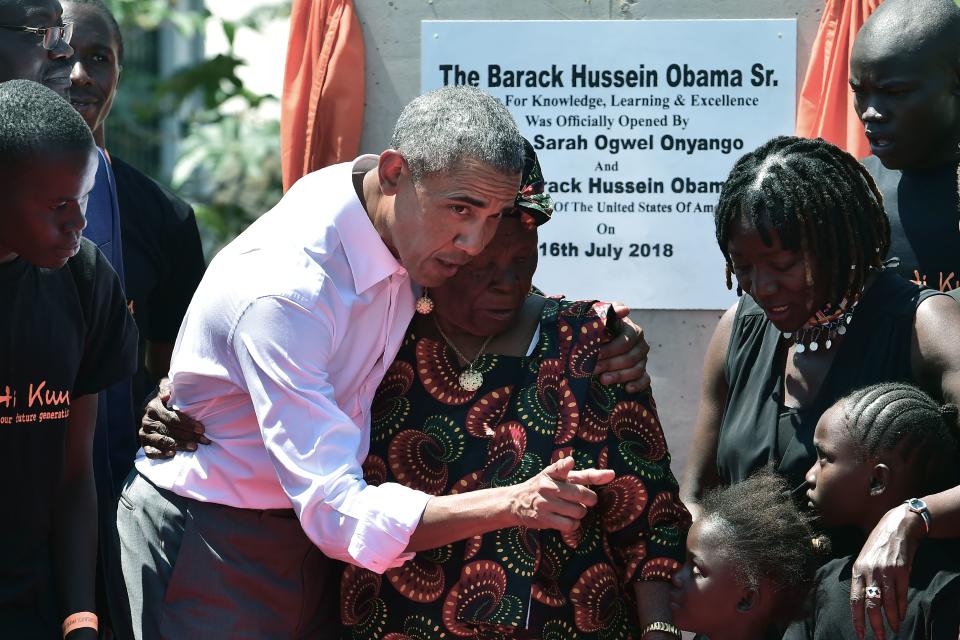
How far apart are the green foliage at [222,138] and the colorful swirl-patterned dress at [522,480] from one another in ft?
16.6

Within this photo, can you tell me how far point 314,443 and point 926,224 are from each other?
1932 mm

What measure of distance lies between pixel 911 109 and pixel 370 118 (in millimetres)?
1985

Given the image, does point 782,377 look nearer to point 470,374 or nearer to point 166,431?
point 470,374

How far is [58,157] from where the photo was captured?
276 cm

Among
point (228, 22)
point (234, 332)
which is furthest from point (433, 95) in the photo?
point (228, 22)

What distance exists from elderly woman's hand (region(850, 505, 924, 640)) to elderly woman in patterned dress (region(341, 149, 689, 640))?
0.52m

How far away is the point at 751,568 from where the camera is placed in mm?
3176

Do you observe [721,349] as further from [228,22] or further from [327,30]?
[228,22]

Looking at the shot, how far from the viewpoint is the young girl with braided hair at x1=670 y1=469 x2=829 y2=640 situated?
3.15m

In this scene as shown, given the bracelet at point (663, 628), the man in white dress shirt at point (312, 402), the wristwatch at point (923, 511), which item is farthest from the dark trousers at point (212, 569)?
the wristwatch at point (923, 511)

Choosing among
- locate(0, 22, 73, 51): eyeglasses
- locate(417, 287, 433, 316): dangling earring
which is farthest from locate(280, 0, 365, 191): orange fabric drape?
locate(417, 287, 433, 316): dangling earring

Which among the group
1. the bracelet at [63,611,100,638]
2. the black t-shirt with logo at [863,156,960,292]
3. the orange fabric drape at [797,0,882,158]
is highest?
the orange fabric drape at [797,0,882,158]

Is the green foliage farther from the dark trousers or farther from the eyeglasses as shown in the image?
the dark trousers

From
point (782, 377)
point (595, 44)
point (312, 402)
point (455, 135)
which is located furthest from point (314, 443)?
point (595, 44)
